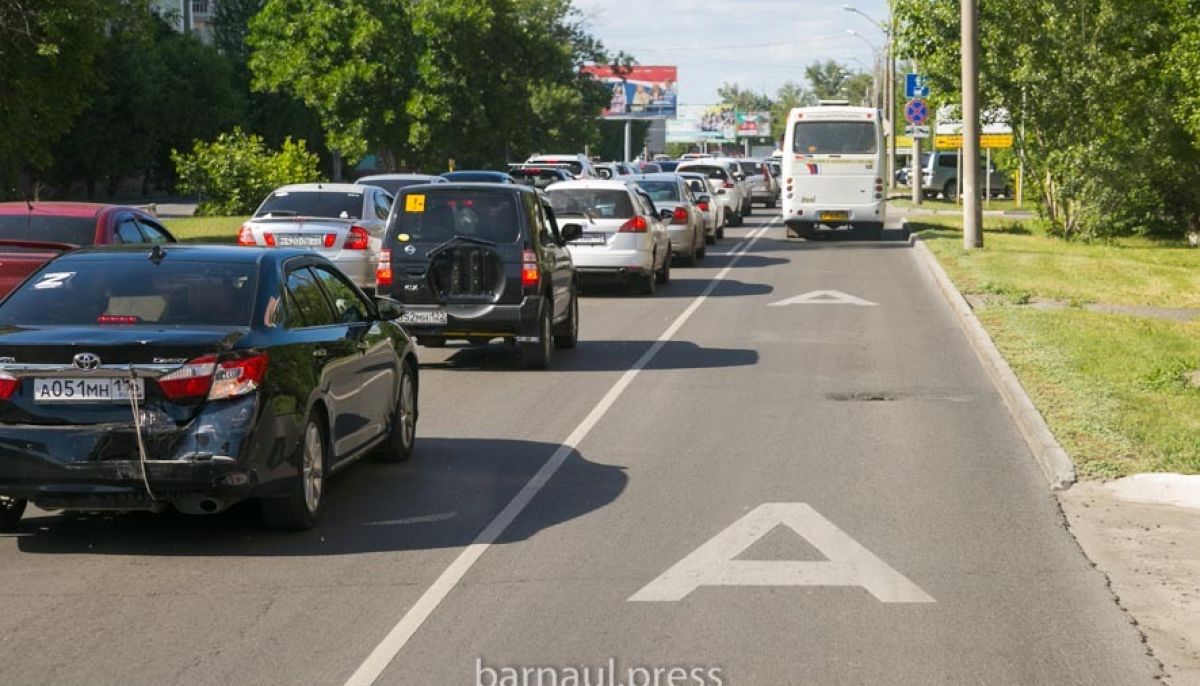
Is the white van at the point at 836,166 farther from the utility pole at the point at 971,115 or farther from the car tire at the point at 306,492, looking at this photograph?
the car tire at the point at 306,492

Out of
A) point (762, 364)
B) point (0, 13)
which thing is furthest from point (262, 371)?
point (0, 13)

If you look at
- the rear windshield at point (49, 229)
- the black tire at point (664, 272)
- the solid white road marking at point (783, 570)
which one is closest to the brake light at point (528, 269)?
the rear windshield at point (49, 229)

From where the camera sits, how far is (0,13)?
29.0 metres

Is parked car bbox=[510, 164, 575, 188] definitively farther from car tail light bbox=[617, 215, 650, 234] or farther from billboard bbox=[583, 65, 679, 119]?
billboard bbox=[583, 65, 679, 119]

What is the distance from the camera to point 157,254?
9.47 metres

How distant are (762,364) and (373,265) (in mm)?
6952

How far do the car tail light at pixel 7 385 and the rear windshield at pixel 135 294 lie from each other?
19.4 inches

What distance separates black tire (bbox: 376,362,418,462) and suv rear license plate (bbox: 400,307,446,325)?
4424mm

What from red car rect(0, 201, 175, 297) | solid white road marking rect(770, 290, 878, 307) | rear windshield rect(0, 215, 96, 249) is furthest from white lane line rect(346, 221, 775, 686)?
solid white road marking rect(770, 290, 878, 307)

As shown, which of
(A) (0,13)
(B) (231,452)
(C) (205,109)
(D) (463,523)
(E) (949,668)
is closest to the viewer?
(E) (949,668)

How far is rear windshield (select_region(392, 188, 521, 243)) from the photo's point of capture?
640 inches

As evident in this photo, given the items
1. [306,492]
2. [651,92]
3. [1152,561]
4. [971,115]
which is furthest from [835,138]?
[651,92]

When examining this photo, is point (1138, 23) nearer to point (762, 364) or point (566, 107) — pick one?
point (762, 364)

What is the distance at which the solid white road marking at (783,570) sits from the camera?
7918 millimetres
